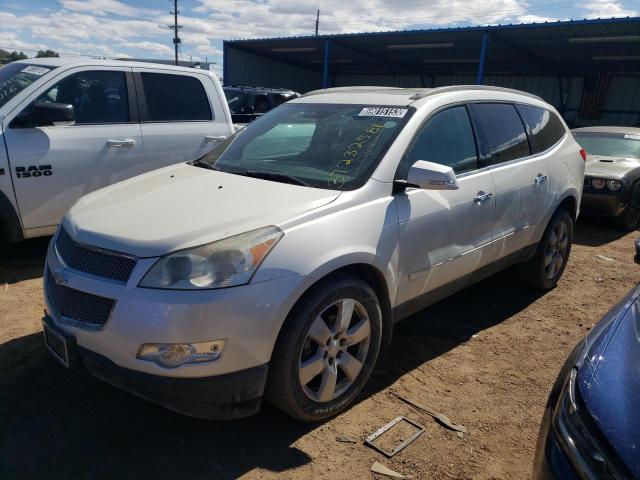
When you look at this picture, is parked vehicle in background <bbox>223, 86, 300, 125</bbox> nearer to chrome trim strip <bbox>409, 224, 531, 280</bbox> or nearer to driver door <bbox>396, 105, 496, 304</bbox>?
chrome trim strip <bbox>409, 224, 531, 280</bbox>

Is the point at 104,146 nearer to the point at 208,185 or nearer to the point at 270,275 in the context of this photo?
the point at 208,185

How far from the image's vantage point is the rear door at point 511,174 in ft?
12.4

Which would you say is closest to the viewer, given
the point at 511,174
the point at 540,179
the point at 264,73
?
the point at 511,174

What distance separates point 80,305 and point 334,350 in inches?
49.6

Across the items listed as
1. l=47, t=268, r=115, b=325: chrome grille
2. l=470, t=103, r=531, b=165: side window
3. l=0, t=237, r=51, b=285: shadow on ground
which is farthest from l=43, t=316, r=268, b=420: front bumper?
l=0, t=237, r=51, b=285: shadow on ground

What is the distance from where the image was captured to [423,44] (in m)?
20.2

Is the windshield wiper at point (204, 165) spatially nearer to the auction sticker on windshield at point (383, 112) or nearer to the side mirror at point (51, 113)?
the auction sticker on windshield at point (383, 112)

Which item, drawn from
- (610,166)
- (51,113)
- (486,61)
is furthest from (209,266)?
(486,61)

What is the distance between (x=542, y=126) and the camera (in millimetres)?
4570

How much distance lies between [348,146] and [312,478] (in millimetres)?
1864

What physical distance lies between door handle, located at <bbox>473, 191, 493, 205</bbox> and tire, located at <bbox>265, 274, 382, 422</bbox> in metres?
1.17

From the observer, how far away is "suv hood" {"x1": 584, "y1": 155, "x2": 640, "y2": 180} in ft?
24.8

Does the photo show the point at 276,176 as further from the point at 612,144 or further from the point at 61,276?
the point at 612,144

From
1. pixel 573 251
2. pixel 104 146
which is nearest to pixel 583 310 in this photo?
pixel 573 251
